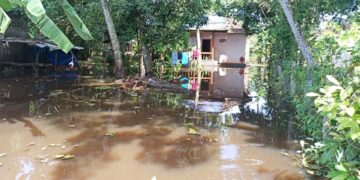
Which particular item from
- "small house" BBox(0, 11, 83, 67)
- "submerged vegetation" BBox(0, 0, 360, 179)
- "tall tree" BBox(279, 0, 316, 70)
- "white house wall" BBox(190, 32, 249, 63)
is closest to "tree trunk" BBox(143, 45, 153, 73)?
"submerged vegetation" BBox(0, 0, 360, 179)

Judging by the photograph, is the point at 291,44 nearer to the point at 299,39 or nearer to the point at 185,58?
the point at 299,39

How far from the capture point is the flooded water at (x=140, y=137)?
20.4 feet

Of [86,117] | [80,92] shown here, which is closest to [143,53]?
[80,92]

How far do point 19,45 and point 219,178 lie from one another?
60.7ft

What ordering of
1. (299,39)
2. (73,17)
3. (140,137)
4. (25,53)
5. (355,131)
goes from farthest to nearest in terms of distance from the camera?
(25,53) < (299,39) < (140,137) < (73,17) < (355,131)

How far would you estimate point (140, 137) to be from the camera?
8.01 metres

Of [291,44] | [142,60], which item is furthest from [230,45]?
[291,44]

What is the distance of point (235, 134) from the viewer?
842 centimetres

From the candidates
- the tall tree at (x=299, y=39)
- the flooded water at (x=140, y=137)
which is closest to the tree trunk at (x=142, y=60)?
the flooded water at (x=140, y=137)

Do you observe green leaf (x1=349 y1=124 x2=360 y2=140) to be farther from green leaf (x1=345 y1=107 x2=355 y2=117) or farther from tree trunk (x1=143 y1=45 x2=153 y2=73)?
tree trunk (x1=143 y1=45 x2=153 y2=73)

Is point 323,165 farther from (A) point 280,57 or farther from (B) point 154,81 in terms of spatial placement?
(B) point 154,81

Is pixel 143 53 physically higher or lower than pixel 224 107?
higher

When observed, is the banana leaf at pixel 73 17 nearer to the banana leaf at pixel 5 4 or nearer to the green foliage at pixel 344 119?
the banana leaf at pixel 5 4

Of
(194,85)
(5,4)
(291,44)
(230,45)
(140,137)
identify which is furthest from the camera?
(230,45)
